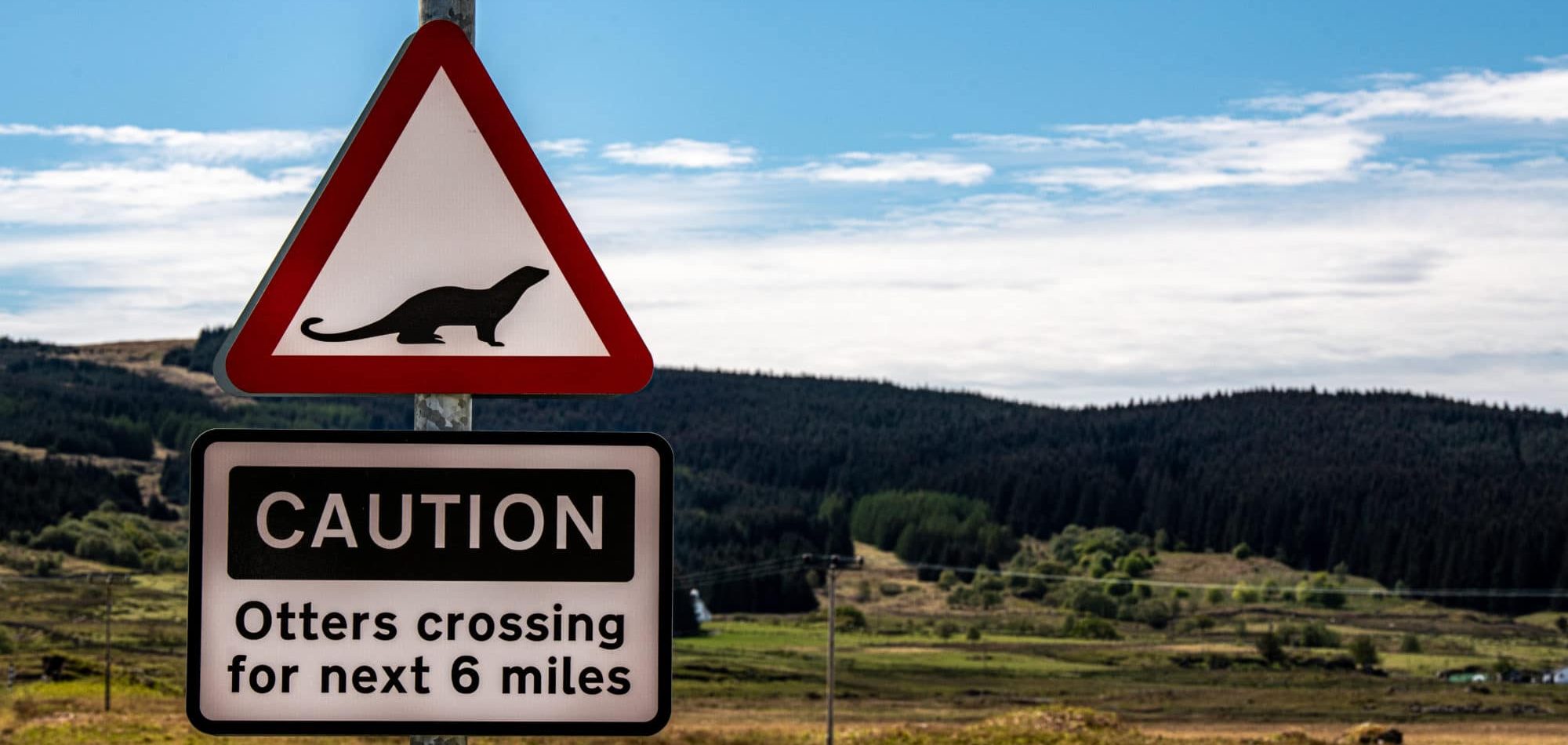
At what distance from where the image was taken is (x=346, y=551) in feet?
10.8

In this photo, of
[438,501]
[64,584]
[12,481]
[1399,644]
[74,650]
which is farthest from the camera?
[12,481]

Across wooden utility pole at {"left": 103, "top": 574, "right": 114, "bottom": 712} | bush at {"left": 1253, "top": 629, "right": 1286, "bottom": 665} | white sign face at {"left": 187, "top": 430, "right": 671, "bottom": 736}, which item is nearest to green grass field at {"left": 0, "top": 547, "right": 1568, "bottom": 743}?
wooden utility pole at {"left": 103, "top": 574, "right": 114, "bottom": 712}

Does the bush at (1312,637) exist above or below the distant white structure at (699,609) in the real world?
below

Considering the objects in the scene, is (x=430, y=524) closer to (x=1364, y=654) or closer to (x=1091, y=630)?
(x=1364, y=654)

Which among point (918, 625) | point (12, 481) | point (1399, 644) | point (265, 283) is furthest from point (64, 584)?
point (265, 283)

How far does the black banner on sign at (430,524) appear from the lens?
3301 mm

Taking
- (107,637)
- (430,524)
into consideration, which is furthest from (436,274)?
(107,637)

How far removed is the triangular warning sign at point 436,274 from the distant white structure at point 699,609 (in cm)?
16713

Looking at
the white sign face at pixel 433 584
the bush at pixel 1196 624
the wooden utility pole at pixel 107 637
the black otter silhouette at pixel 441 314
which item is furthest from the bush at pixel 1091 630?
the black otter silhouette at pixel 441 314

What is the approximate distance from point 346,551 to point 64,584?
17209cm

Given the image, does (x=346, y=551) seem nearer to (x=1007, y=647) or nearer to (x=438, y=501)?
(x=438, y=501)

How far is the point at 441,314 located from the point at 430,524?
17.0 inches

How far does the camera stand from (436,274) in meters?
3.38

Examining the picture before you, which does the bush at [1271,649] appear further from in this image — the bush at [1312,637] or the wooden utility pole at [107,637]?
the wooden utility pole at [107,637]
